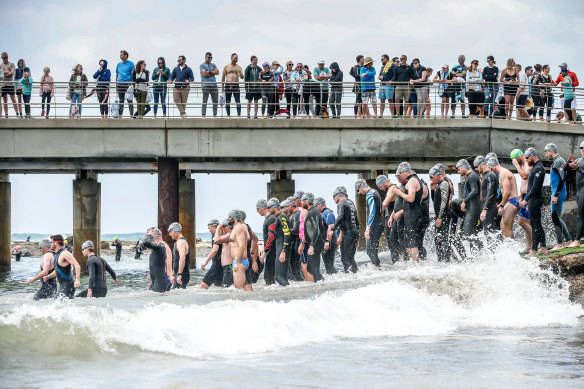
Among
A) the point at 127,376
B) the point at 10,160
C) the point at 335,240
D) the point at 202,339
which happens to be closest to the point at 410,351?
the point at 202,339

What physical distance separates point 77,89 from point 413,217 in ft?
41.8

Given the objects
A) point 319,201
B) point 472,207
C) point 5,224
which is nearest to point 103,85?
point 5,224

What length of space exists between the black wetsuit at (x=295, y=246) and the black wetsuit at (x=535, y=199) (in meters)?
4.76

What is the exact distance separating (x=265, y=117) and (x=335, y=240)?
804 centimetres

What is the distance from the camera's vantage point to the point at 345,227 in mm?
18016

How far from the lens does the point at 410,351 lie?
10234 mm

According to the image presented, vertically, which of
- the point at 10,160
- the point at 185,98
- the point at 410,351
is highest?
the point at 185,98

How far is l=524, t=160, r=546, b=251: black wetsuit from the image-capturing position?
15.5m

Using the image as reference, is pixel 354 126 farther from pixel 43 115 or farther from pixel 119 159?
pixel 43 115

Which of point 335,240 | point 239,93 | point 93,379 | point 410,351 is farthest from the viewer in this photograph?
point 239,93

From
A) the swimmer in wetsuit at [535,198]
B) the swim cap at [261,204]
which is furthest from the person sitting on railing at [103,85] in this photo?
the swimmer in wetsuit at [535,198]

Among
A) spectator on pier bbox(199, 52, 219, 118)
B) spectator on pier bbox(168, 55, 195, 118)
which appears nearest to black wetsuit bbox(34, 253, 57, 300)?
spectator on pier bbox(168, 55, 195, 118)

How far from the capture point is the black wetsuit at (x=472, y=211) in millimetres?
17016

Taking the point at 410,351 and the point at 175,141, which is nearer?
the point at 410,351
